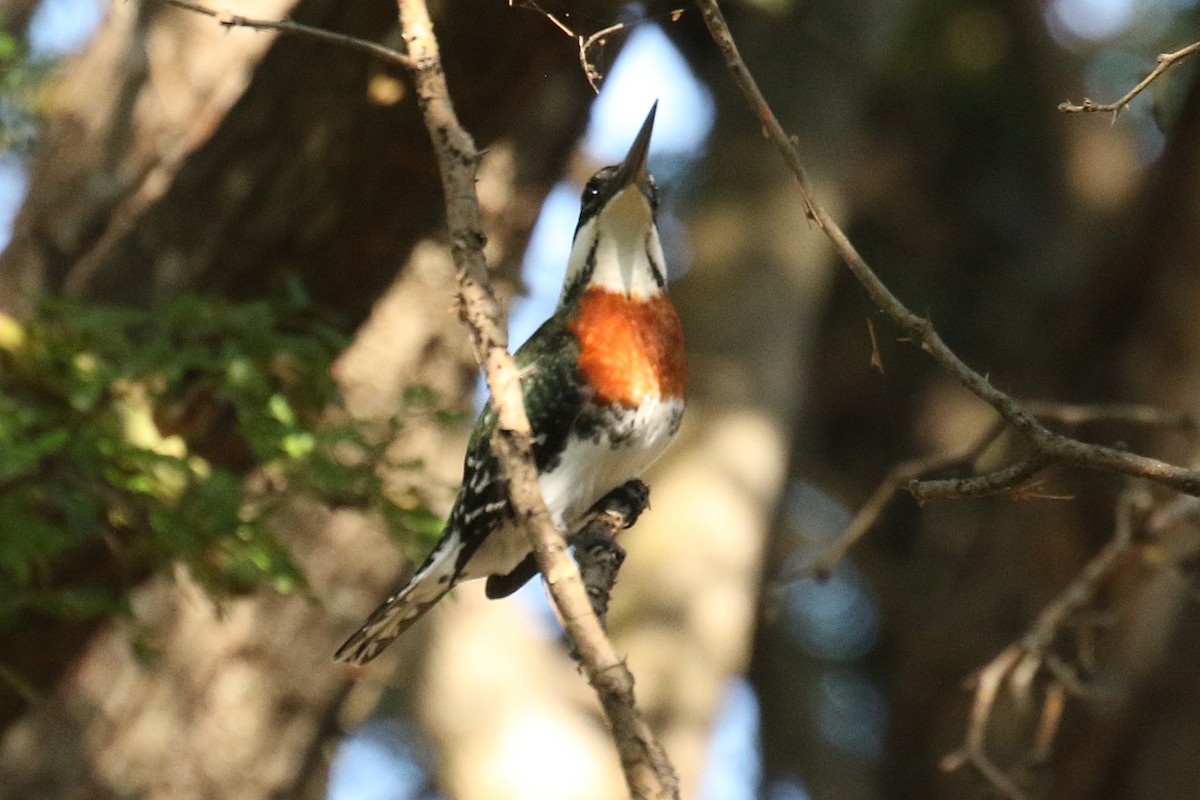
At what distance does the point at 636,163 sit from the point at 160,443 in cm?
162

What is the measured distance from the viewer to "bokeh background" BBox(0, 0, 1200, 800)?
4.82m

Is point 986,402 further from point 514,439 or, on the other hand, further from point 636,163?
point 636,163

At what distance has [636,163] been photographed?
4.43m

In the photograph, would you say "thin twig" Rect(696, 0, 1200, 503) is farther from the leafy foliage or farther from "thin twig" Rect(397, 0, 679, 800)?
the leafy foliage

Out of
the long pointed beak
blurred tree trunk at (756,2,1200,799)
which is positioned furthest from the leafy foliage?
blurred tree trunk at (756,2,1200,799)

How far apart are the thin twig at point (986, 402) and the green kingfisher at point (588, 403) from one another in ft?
3.59

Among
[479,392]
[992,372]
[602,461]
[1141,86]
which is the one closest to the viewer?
[1141,86]

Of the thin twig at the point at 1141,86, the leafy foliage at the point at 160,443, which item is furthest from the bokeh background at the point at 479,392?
the thin twig at the point at 1141,86

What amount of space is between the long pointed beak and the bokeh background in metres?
0.38

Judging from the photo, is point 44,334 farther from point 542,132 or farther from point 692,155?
point 692,155

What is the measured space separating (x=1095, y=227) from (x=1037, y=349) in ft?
3.97

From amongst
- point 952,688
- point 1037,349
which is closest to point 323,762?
point 952,688

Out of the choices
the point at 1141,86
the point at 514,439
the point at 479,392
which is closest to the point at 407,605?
the point at 514,439

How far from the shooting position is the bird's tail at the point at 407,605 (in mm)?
4367
